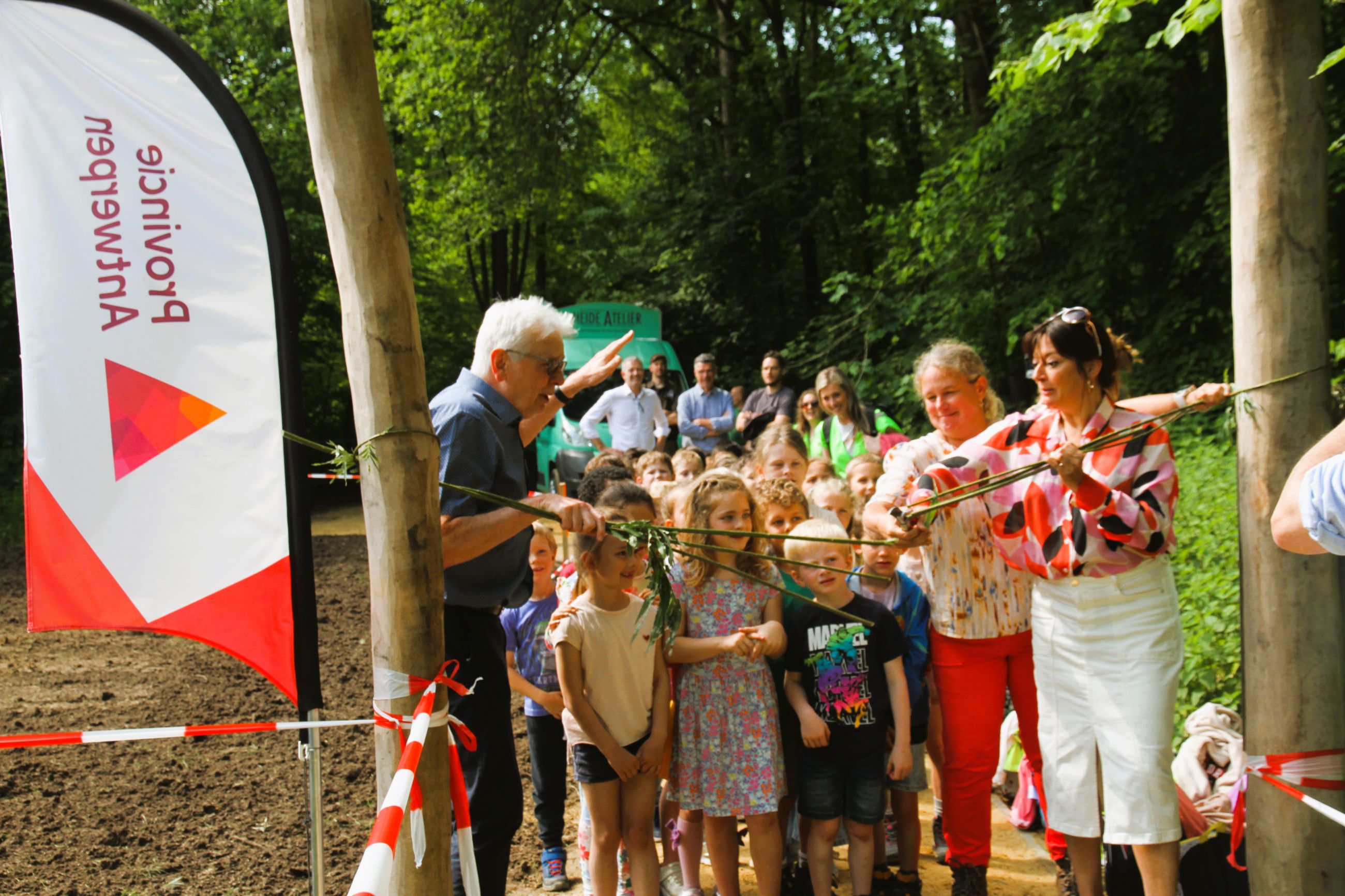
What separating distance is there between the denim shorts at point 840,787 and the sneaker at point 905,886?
39 cm

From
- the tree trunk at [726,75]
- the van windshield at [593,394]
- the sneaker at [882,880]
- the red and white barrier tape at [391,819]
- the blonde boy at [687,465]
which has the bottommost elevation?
the sneaker at [882,880]

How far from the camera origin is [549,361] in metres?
2.83

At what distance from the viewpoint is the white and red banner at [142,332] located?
7.91 ft

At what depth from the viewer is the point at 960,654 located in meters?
3.44

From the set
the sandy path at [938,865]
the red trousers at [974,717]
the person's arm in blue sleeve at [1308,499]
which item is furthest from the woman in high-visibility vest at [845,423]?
the person's arm in blue sleeve at [1308,499]

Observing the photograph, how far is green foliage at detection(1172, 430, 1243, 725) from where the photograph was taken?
13.7ft

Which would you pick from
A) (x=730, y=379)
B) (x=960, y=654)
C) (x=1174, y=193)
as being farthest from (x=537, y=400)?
(x=730, y=379)

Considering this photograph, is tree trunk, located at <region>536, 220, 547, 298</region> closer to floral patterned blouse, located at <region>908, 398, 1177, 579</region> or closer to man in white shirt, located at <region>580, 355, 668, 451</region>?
man in white shirt, located at <region>580, 355, 668, 451</region>

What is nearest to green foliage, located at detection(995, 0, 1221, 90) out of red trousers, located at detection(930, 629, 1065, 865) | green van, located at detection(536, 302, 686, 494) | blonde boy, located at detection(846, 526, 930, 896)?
blonde boy, located at detection(846, 526, 930, 896)

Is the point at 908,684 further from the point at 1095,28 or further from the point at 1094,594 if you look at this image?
→ the point at 1095,28

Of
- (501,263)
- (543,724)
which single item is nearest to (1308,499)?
(543,724)

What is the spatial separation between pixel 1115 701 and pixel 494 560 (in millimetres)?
1853

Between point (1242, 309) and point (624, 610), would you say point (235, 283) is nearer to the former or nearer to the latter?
point (624, 610)

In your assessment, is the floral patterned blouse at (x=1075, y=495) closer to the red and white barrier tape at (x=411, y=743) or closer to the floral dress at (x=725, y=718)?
the floral dress at (x=725, y=718)
